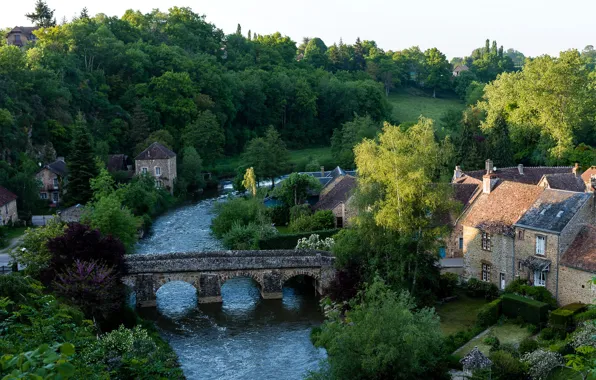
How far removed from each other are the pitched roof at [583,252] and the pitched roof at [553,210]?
108cm

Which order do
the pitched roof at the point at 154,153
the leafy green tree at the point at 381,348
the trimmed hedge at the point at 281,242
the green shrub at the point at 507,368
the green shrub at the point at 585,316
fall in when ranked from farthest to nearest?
the pitched roof at the point at 154,153 < the trimmed hedge at the point at 281,242 < the green shrub at the point at 585,316 < the green shrub at the point at 507,368 < the leafy green tree at the point at 381,348

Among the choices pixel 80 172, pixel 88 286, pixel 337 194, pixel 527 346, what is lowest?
pixel 527 346

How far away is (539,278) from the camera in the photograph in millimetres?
33812

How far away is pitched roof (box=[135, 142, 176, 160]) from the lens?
68000 mm

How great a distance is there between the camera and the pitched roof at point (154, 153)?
2677 inches

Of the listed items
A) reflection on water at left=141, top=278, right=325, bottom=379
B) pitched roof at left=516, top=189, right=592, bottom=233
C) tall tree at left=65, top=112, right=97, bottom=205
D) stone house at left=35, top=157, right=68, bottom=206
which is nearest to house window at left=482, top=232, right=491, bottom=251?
pitched roof at left=516, top=189, right=592, bottom=233

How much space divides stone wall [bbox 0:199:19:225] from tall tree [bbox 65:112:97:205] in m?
5.29

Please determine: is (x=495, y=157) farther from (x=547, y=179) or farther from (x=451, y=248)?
(x=451, y=248)

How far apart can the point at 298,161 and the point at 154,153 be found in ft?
72.5

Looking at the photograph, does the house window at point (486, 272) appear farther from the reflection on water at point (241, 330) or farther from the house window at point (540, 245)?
the reflection on water at point (241, 330)

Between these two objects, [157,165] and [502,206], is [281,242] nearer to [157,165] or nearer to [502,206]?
[502,206]

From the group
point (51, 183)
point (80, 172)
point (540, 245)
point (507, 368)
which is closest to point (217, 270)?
point (540, 245)

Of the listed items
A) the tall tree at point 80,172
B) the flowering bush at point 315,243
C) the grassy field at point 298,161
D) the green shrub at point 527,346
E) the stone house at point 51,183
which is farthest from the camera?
the grassy field at point 298,161

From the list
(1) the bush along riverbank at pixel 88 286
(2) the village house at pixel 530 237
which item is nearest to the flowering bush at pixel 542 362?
(2) the village house at pixel 530 237
